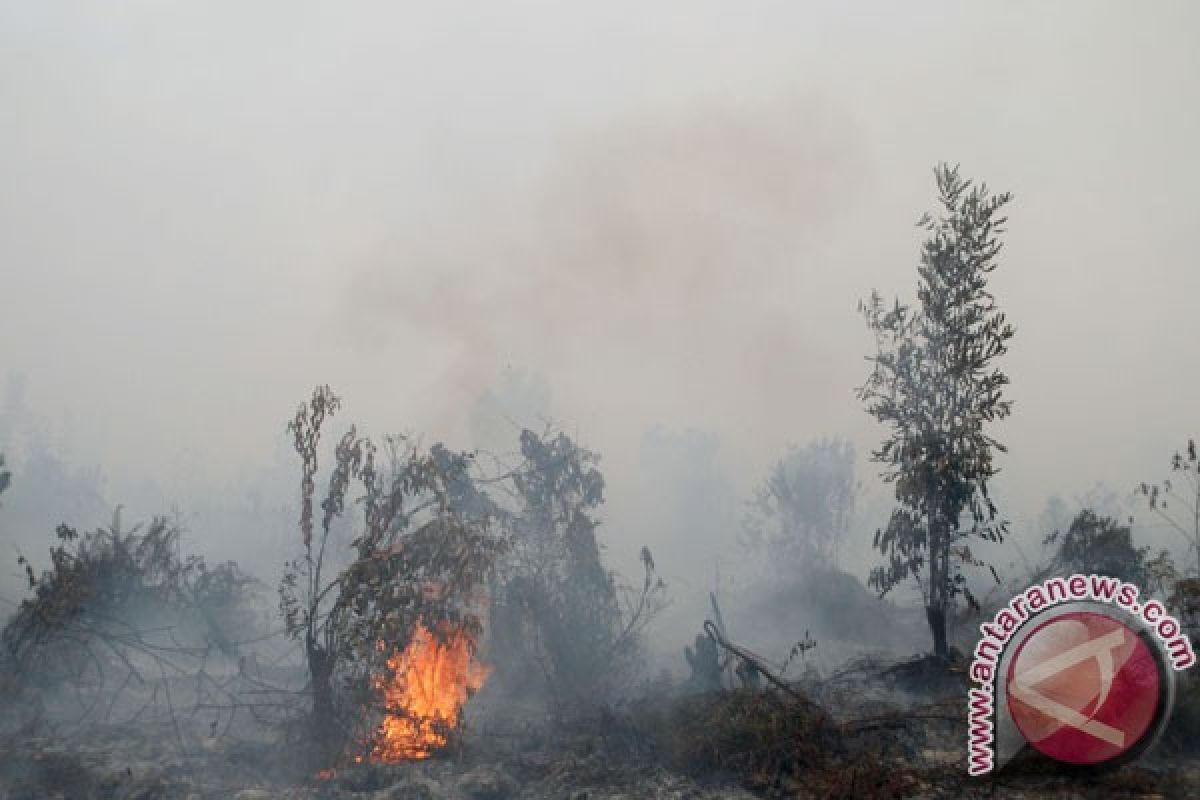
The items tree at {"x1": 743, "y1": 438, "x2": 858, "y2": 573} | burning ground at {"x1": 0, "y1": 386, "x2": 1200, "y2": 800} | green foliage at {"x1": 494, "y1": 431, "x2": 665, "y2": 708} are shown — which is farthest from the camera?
tree at {"x1": 743, "y1": 438, "x2": 858, "y2": 573}

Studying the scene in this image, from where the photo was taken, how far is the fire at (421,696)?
466 inches

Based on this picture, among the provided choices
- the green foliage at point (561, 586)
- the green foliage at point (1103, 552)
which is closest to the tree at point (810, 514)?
the green foliage at point (1103, 552)

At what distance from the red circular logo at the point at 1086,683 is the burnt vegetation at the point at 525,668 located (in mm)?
778

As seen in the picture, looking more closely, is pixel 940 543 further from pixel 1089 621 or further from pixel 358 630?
pixel 358 630

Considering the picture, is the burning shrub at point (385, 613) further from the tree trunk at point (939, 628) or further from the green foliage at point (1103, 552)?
the green foliage at point (1103, 552)

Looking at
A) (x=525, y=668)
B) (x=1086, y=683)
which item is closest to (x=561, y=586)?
(x=525, y=668)

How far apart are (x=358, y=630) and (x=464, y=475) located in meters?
6.24

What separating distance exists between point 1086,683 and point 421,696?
10.4 m

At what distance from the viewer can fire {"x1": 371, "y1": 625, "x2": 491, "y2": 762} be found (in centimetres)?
1184

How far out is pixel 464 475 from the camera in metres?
17.4

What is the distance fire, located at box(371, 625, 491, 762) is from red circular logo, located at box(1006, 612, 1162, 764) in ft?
26.8

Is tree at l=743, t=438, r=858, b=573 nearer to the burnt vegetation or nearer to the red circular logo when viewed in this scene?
the burnt vegetation

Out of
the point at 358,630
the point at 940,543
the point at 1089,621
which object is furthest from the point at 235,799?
the point at 940,543
